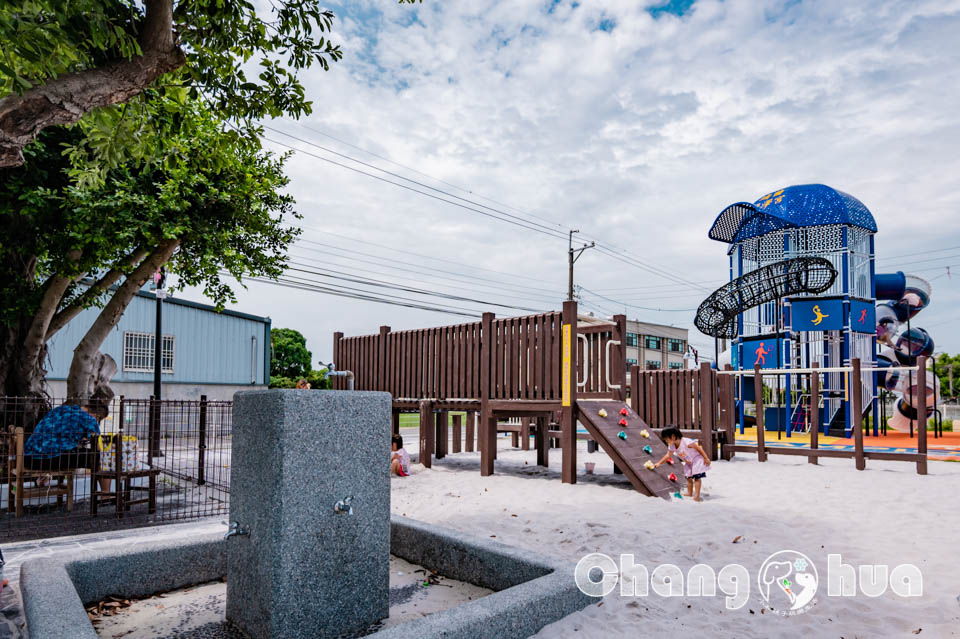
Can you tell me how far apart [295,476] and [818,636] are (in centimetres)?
338

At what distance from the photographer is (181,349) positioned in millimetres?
25641

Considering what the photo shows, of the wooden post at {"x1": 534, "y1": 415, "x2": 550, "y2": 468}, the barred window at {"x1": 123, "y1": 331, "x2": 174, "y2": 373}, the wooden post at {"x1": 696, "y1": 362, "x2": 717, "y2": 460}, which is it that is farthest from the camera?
the barred window at {"x1": 123, "y1": 331, "x2": 174, "y2": 373}

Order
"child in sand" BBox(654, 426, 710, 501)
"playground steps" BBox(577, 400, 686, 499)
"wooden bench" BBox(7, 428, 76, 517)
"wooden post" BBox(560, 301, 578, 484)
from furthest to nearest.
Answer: "wooden post" BBox(560, 301, 578, 484) → "playground steps" BBox(577, 400, 686, 499) → "child in sand" BBox(654, 426, 710, 501) → "wooden bench" BBox(7, 428, 76, 517)

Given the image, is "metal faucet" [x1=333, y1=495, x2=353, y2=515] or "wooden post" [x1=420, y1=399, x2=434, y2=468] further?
"wooden post" [x1=420, y1=399, x2=434, y2=468]

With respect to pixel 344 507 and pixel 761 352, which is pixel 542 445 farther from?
pixel 761 352

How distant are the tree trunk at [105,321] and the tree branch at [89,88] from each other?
24.4 feet

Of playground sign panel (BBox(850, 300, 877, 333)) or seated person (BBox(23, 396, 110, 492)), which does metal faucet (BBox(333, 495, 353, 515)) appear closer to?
seated person (BBox(23, 396, 110, 492))

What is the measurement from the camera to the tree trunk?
40.1 ft

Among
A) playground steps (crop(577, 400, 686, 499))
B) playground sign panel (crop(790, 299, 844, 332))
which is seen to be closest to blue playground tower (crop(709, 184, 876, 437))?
playground sign panel (crop(790, 299, 844, 332))

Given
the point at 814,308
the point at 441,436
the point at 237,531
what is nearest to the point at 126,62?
the point at 237,531

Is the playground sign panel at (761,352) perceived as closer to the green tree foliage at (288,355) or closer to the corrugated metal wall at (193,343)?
the corrugated metal wall at (193,343)

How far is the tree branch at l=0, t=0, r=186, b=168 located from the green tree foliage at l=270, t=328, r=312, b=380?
4361 cm

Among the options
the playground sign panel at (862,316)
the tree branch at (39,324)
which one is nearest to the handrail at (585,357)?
the tree branch at (39,324)

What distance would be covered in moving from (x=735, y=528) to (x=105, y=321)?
12163 mm
